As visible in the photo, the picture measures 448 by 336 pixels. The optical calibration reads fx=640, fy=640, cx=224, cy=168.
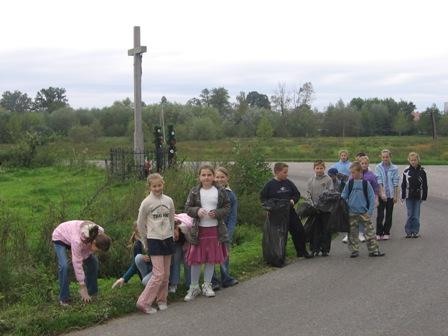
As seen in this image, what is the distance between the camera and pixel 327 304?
737 cm

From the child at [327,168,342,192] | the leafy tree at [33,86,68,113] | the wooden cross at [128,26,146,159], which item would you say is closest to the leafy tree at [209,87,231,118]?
the leafy tree at [33,86,68,113]

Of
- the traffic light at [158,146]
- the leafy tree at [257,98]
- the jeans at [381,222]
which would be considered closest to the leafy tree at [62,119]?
the leafy tree at [257,98]

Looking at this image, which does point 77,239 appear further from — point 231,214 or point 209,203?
point 231,214

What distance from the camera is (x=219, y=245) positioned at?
8078 mm

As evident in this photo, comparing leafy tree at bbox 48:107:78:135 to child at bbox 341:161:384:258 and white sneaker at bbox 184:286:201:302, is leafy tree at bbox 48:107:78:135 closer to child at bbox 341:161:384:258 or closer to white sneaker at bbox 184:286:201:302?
child at bbox 341:161:384:258

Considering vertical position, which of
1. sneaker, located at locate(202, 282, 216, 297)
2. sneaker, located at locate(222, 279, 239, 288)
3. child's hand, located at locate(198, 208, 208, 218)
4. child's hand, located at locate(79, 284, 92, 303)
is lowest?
sneaker, located at locate(222, 279, 239, 288)

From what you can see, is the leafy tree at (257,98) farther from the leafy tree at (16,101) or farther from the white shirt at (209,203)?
the white shirt at (209,203)

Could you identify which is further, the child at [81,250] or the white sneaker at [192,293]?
the white sneaker at [192,293]

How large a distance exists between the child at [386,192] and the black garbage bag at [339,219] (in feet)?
6.55

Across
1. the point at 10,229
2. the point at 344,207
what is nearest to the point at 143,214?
the point at 10,229

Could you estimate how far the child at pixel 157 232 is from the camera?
24.2 ft

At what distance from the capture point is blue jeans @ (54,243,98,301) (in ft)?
24.0

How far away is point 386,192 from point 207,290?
19.1ft

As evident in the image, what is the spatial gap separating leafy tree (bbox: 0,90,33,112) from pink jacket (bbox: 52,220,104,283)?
459 ft
